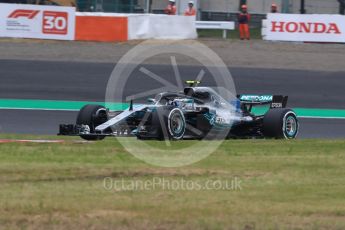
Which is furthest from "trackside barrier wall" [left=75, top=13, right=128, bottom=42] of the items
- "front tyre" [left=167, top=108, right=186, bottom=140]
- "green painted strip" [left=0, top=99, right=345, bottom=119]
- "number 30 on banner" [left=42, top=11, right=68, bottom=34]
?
"front tyre" [left=167, top=108, right=186, bottom=140]

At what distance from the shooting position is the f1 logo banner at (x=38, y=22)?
30266 millimetres

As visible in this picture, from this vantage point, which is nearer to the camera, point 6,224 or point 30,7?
point 6,224

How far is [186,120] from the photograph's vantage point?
14938 millimetres

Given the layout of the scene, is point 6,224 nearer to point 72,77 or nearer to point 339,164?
point 339,164

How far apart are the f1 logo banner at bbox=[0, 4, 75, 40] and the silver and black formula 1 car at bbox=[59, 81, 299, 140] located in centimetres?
1567

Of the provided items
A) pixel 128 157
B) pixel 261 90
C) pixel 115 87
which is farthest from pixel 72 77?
pixel 128 157

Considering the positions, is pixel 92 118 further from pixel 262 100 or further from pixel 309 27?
pixel 309 27

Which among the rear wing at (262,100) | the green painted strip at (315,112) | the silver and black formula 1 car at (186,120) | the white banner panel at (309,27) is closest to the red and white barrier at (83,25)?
the white banner panel at (309,27)

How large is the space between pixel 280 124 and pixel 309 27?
16.5m

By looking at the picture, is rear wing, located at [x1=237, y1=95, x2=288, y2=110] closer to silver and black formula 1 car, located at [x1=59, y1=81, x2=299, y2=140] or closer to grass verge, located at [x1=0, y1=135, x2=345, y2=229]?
silver and black formula 1 car, located at [x1=59, y1=81, x2=299, y2=140]

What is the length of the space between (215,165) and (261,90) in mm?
13145

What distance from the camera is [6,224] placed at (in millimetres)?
7676

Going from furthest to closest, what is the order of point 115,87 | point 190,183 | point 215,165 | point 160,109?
point 115,87, point 160,109, point 215,165, point 190,183

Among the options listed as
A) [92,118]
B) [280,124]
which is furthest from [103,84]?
[280,124]
